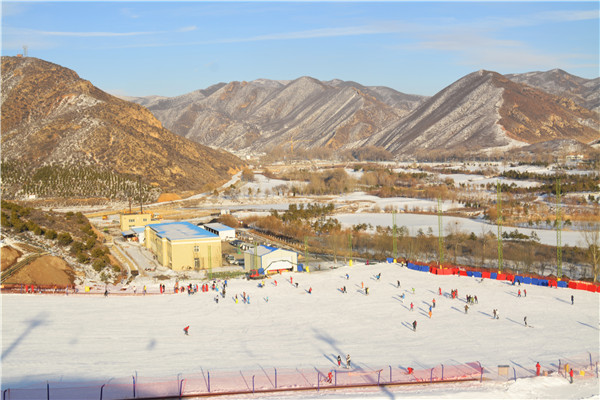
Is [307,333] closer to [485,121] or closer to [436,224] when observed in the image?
[436,224]

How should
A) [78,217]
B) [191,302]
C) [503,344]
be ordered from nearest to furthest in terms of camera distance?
1. [503,344]
2. [191,302]
3. [78,217]

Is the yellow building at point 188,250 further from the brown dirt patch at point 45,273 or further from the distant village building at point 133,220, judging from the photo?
the distant village building at point 133,220

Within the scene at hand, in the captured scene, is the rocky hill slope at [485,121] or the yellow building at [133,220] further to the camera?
the rocky hill slope at [485,121]

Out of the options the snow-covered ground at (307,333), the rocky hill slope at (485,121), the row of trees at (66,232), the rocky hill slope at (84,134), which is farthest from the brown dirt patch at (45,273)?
the rocky hill slope at (485,121)

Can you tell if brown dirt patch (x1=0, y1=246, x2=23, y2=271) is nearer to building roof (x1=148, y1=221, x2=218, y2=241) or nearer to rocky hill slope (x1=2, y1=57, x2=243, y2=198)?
building roof (x1=148, y1=221, x2=218, y2=241)

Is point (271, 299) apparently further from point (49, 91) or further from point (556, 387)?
point (49, 91)

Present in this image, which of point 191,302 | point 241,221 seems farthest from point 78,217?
point 191,302

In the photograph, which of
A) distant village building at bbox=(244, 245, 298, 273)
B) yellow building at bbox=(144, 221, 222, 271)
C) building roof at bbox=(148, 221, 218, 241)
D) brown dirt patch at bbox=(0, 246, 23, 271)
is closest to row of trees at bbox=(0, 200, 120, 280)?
yellow building at bbox=(144, 221, 222, 271)
